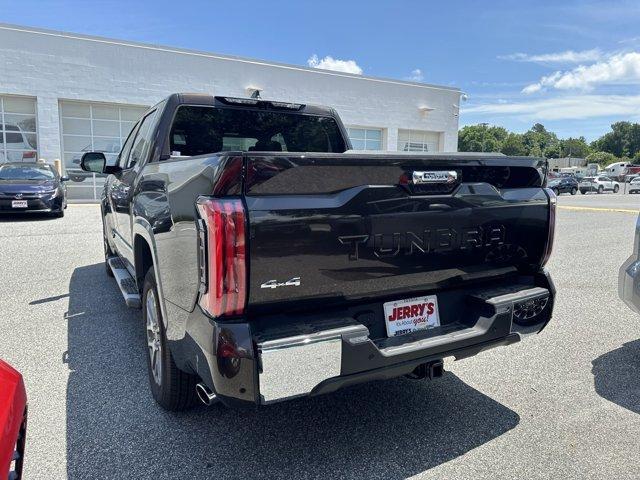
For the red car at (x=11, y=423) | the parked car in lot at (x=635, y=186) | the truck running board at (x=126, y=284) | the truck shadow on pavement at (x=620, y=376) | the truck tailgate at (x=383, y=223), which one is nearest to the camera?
the red car at (x=11, y=423)

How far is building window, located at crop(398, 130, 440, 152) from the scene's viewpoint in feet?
90.2

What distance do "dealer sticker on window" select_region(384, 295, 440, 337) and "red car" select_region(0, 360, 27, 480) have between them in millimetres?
1689

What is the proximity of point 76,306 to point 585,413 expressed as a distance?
4.78 meters

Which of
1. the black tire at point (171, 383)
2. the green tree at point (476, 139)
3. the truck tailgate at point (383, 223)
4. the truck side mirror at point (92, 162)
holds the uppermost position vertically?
the green tree at point (476, 139)

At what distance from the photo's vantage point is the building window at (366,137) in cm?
2572

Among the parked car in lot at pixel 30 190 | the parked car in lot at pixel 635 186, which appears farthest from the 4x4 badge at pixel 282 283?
the parked car in lot at pixel 635 186

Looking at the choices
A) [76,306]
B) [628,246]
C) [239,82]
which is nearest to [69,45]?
[239,82]

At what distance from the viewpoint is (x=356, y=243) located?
2.32m

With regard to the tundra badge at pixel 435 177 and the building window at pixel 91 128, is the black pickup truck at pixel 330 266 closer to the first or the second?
the tundra badge at pixel 435 177

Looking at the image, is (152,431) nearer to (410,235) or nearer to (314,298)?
(314,298)

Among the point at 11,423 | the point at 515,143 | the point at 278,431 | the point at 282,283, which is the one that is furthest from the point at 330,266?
the point at 515,143

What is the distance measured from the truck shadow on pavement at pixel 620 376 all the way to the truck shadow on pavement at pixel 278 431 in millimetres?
831

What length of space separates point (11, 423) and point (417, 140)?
2794cm

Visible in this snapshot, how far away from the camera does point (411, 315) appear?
2637 millimetres
